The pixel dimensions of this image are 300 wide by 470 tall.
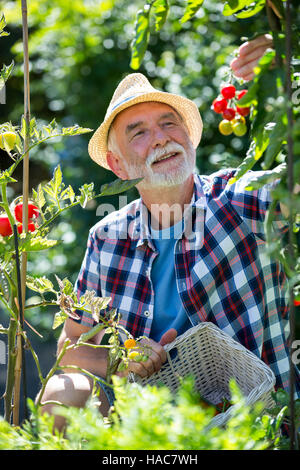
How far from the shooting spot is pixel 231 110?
159 centimetres

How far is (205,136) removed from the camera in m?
2.74

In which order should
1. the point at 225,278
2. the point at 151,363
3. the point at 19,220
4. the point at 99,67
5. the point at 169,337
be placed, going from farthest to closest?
the point at 99,67 → the point at 225,278 → the point at 169,337 → the point at 151,363 → the point at 19,220

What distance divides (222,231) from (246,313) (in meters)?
0.24

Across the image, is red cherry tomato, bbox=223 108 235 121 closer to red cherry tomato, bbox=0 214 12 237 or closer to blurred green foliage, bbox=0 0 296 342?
red cherry tomato, bbox=0 214 12 237

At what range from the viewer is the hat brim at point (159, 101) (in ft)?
6.05

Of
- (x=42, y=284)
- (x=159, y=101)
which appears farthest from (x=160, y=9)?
(x=159, y=101)

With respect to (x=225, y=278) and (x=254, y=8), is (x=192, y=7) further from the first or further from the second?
(x=225, y=278)

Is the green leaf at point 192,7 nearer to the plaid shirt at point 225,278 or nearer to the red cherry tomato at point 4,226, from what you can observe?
the red cherry tomato at point 4,226

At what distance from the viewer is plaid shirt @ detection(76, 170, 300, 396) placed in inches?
64.3

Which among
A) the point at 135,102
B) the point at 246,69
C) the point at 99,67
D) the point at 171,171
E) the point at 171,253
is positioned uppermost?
the point at 99,67

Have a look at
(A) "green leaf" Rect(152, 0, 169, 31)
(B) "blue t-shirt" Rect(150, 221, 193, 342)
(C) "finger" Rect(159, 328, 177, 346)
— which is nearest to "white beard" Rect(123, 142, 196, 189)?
(B) "blue t-shirt" Rect(150, 221, 193, 342)

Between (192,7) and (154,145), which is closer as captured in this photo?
(192,7)

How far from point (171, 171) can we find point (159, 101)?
0.26m
